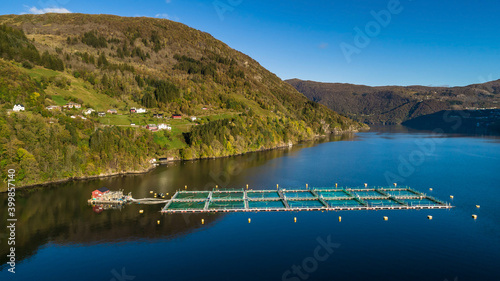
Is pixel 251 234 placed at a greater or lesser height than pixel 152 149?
lesser

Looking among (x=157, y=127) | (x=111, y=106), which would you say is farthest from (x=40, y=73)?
(x=157, y=127)

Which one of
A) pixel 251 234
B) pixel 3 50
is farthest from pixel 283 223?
pixel 3 50

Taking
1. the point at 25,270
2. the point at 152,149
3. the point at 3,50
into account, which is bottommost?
the point at 25,270

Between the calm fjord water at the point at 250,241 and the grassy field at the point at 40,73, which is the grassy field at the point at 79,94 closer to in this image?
the grassy field at the point at 40,73

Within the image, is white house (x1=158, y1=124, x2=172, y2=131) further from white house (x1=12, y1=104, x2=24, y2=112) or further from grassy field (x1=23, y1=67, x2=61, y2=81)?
grassy field (x1=23, y1=67, x2=61, y2=81)

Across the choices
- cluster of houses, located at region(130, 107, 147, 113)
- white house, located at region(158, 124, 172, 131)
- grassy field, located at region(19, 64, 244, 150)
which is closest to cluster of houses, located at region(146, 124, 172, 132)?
white house, located at region(158, 124, 172, 131)

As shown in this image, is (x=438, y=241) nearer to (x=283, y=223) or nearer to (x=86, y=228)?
(x=283, y=223)
